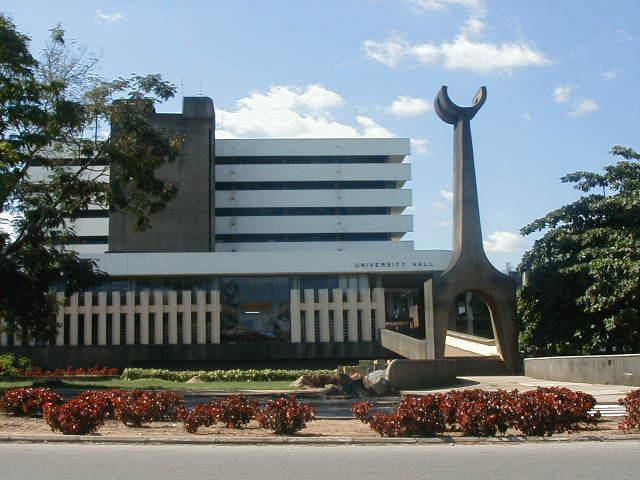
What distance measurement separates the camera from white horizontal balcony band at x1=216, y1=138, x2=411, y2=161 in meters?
68.9

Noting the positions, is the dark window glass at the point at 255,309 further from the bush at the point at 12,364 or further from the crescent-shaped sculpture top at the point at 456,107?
the crescent-shaped sculpture top at the point at 456,107

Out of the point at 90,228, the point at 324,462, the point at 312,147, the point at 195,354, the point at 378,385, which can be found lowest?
the point at 324,462

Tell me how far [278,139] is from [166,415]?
186 feet

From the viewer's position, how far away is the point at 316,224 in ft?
225

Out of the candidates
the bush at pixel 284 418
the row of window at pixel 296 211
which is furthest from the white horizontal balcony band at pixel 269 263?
the bush at pixel 284 418

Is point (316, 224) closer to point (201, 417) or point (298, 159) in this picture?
point (298, 159)

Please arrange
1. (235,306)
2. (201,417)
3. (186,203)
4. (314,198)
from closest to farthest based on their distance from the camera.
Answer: (201,417) → (235,306) → (186,203) → (314,198)

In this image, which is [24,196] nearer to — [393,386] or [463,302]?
[393,386]

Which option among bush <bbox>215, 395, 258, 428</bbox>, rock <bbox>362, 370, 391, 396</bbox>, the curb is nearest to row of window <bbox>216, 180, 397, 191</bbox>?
rock <bbox>362, 370, 391, 396</bbox>

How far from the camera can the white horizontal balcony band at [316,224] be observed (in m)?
67.7

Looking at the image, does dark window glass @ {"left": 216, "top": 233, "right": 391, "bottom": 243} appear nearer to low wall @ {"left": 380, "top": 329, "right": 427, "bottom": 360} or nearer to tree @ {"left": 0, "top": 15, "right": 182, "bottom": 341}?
low wall @ {"left": 380, "top": 329, "right": 427, "bottom": 360}

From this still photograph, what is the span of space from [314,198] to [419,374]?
45175mm

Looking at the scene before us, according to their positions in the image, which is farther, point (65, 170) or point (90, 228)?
point (90, 228)

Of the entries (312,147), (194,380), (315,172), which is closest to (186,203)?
(315,172)
